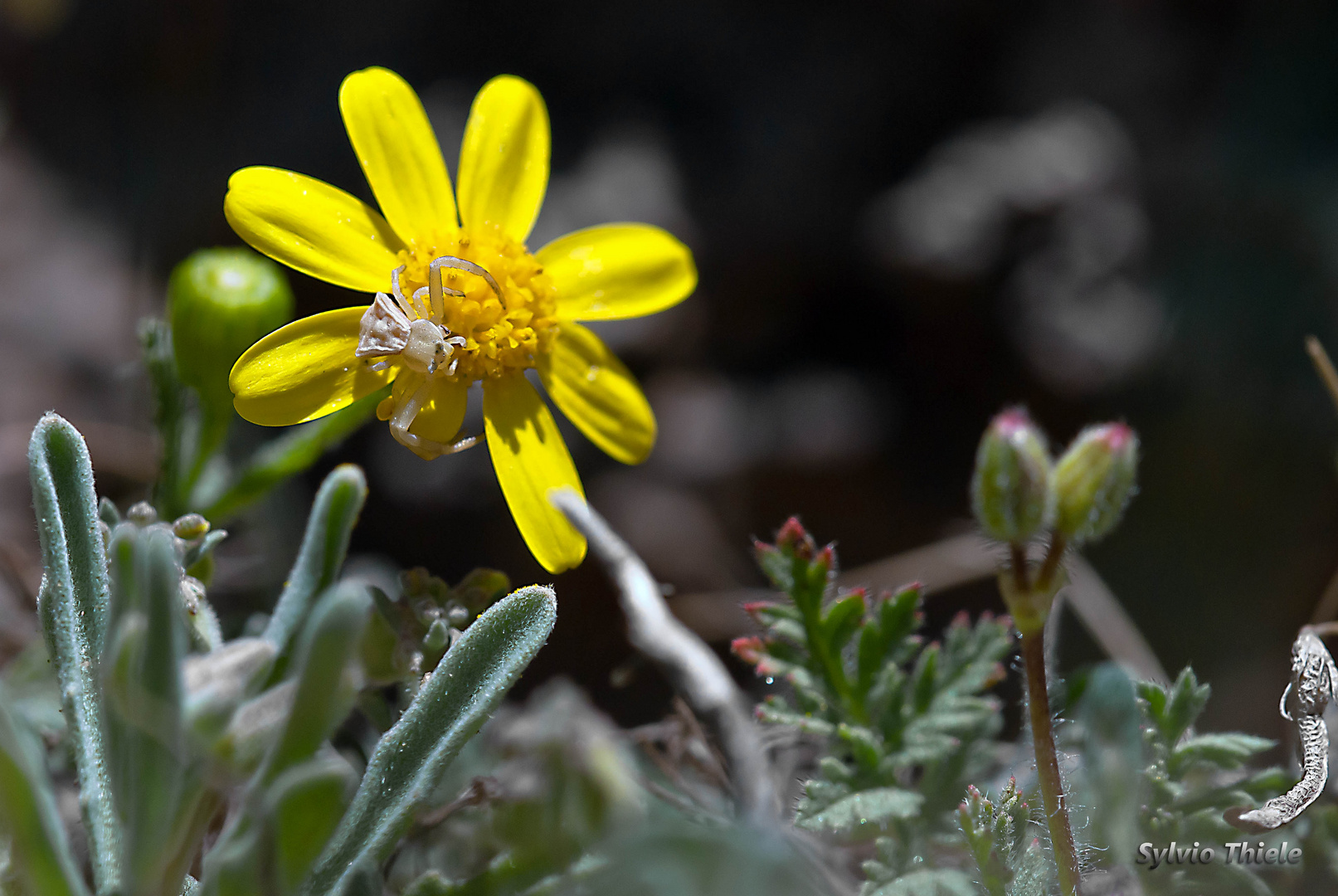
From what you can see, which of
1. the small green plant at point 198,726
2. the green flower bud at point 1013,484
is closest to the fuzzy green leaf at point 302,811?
the small green plant at point 198,726

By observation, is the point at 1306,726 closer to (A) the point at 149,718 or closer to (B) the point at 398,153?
(A) the point at 149,718

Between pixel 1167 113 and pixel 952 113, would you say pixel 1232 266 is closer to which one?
pixel 1167 113

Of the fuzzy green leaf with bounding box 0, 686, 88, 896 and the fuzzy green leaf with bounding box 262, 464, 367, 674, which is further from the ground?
the fuzzy green leaf with bounding box 262, 464, 367, 674

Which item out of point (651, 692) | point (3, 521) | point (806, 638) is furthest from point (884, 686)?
point (3, 521)

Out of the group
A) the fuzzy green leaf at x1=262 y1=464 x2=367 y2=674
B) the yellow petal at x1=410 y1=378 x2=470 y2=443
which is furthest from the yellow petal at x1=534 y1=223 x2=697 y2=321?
the fuzzy green leaf at x1=262 y1=464 x2=367 y2=674

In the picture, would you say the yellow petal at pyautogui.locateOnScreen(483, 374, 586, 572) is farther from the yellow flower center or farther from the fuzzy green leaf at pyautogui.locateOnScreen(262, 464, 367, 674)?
the fuzzy green leaf at pyautogui.locateOnScreen(262, 464, 367, 674)
